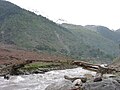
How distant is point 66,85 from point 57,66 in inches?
3212

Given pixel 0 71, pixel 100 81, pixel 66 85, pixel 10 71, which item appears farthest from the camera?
pixel 0 71

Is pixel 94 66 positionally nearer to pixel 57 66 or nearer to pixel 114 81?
pixel 114 81

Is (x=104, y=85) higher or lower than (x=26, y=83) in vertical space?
higher

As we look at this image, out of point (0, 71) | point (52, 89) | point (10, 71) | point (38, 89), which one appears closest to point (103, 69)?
point (52, 89)

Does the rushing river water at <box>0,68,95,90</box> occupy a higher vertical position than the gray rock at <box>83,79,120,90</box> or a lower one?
lower

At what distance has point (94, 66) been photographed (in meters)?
21.4

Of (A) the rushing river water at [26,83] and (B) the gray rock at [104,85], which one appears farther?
(A) the rushing river water at [26,83]

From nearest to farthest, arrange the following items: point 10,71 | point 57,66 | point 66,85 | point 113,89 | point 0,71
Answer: point 113,89 → point 66,85 → point 10,71 → point 0,71 → point 57,66

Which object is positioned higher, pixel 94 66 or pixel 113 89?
pixel 94 66

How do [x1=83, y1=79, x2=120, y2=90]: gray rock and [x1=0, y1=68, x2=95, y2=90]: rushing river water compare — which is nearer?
[x1=83, y1=79, x2=120, y2=90]: gray rock

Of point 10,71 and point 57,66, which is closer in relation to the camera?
point 10,71

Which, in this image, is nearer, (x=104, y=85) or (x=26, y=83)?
(x=104, y=85)

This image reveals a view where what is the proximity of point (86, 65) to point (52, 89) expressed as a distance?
432 cm

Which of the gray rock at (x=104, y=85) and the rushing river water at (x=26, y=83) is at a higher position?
the gray rock at (x=104, y=85)
